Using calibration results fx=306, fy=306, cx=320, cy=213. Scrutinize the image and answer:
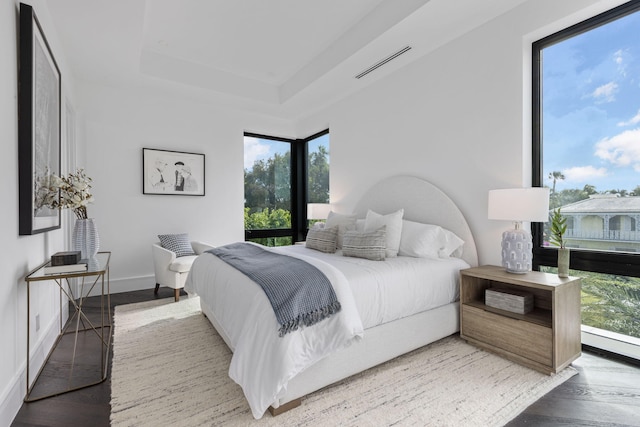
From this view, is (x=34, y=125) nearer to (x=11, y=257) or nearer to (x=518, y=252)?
(x=11, y=257)

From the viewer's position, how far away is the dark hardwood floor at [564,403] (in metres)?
1.60

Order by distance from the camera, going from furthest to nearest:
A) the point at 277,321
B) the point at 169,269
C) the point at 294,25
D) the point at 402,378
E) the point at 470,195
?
the point at 169,269, the point at 294,25, the point at 470,195, the point at 402,378, the point at 277,321

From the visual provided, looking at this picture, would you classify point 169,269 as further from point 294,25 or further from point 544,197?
point 544,197

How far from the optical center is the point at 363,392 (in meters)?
1.84

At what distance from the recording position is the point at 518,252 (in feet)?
7.50

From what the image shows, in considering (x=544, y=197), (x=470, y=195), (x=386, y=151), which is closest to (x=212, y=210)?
(x=386, y=151)

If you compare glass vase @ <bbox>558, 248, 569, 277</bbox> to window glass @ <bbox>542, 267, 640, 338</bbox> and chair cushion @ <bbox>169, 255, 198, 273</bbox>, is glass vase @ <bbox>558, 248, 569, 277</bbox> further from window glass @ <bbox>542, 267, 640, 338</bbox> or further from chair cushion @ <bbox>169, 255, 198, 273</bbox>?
chair cushion @ <bbox>169, 255, 198, 273</bbox>

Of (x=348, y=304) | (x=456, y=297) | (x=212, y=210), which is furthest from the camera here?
(x=212, y=210)

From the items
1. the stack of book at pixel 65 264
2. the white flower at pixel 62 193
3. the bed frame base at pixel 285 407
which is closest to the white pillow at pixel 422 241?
the bed frame base at pixel 285 407

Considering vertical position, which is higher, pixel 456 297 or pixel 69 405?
pixel 456 297

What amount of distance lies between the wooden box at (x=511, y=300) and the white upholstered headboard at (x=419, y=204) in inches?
17.0

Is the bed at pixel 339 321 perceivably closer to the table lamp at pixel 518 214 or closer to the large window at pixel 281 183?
the table lamp at pixel 518 214

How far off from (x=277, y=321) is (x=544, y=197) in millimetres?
1980

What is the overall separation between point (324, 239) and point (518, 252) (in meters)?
1.77
